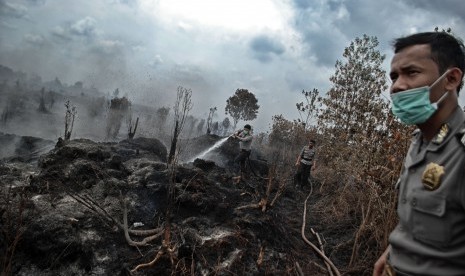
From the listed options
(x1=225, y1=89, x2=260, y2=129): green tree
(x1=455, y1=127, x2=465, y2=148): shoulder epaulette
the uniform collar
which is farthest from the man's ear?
(x1=225, y1=89, x2=260, y2=129): green tree

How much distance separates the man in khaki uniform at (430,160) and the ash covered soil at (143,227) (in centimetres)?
274

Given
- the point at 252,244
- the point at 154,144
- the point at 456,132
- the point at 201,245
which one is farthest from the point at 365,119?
the point at 154,144

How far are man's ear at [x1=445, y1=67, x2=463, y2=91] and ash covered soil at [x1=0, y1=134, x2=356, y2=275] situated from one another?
302 cm

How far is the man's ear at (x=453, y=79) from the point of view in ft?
4.29

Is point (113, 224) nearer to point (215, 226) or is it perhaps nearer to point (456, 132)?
point (215, 226)

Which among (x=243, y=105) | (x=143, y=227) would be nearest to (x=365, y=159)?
(x=143, y=227)

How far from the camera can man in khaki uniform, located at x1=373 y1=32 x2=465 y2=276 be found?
109 cm

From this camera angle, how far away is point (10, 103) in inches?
1747

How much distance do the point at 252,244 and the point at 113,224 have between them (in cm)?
250

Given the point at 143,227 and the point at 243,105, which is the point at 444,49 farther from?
the point at 243,105

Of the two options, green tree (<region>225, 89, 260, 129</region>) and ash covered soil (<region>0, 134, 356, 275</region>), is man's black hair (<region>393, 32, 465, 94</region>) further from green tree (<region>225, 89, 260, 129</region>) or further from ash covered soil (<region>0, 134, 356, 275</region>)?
green tree (<region>225, 89, 260, 129</region>)

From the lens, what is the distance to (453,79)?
1320 mm

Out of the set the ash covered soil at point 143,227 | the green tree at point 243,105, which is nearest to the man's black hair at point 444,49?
the ash covered soil at point 143,227

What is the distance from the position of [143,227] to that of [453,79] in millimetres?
5585
